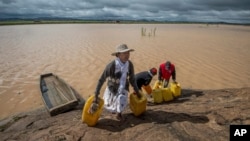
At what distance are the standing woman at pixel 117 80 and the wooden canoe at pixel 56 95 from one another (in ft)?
5.34

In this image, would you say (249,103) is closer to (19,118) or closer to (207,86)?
(207,86)

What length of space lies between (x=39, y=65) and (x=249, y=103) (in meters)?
9.70

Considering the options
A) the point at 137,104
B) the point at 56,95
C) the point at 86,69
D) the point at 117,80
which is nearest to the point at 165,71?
the point at 137,104

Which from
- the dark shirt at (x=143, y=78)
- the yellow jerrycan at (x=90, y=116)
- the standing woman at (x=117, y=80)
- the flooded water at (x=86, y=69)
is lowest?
the flooded water at (x=86, y=69)

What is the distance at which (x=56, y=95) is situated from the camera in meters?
7.34

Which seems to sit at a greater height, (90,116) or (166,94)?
(90,116)

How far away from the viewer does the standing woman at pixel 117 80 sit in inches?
176

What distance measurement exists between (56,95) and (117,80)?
134 inches

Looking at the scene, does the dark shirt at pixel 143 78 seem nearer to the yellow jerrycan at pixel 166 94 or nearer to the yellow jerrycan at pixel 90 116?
the yellow jerrycan at pixel 166 94

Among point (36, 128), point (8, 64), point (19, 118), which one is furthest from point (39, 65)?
point (36, 128)

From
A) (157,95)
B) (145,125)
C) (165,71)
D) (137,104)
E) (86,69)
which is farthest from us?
(86,69)

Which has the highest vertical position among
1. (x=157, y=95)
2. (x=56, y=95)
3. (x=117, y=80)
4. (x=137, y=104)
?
(x=117, y=80)

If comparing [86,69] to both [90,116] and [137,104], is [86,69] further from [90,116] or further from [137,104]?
[90,116]

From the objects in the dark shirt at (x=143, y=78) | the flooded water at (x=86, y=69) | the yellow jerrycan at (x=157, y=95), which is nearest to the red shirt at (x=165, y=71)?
the dark shirt at (x=143, y=78)
